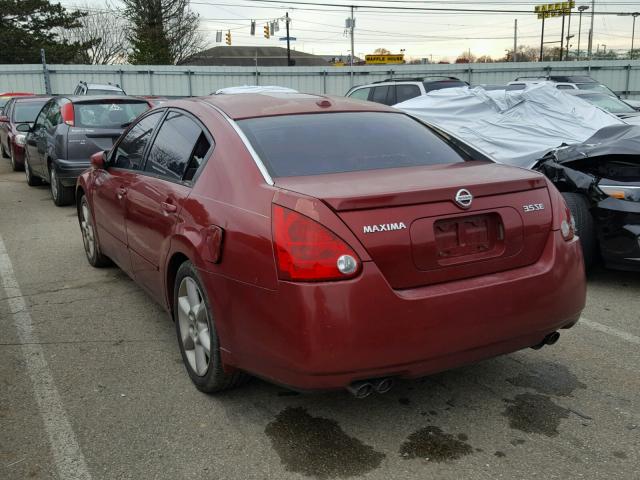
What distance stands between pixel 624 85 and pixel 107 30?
4517 cm

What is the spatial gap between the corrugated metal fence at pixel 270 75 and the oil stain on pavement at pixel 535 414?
26653mm

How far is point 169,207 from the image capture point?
11.8 feet

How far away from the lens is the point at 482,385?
3498mm

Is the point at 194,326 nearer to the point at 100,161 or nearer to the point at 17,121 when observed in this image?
the point at 100,161

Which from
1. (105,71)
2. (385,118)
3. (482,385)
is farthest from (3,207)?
(105,71)

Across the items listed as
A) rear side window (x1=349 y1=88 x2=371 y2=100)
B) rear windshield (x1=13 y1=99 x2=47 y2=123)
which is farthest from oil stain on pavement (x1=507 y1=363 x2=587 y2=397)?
rear windshield (x1=13 y1=99 x2=47 y2=123)

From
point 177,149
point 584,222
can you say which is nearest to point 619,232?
point 584,222

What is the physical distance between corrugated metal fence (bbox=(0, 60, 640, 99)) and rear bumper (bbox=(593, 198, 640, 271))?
2471 centimetres

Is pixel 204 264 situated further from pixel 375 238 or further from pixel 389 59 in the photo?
pixel 389 59

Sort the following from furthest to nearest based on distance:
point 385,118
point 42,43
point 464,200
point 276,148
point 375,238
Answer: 1. point 42,43
2. point 385,118
3. point 276,148
4. point 464,200
5. point 375,238

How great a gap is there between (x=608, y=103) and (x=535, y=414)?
1232 centimetres

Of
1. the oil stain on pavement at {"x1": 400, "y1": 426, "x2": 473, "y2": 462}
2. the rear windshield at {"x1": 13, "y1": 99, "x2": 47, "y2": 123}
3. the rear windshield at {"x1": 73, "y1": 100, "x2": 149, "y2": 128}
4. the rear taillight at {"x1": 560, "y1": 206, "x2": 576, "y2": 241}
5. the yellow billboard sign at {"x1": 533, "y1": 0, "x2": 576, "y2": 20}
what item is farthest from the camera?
the yellow billboard sign at {"x1": 533, "y1": 0, "x2": 576, "y2": 20}

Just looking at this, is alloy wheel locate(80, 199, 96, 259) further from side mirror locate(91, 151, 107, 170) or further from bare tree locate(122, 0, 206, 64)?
bare tree locate(122, 0, 206, 64)

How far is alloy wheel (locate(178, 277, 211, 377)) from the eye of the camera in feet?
10.8
